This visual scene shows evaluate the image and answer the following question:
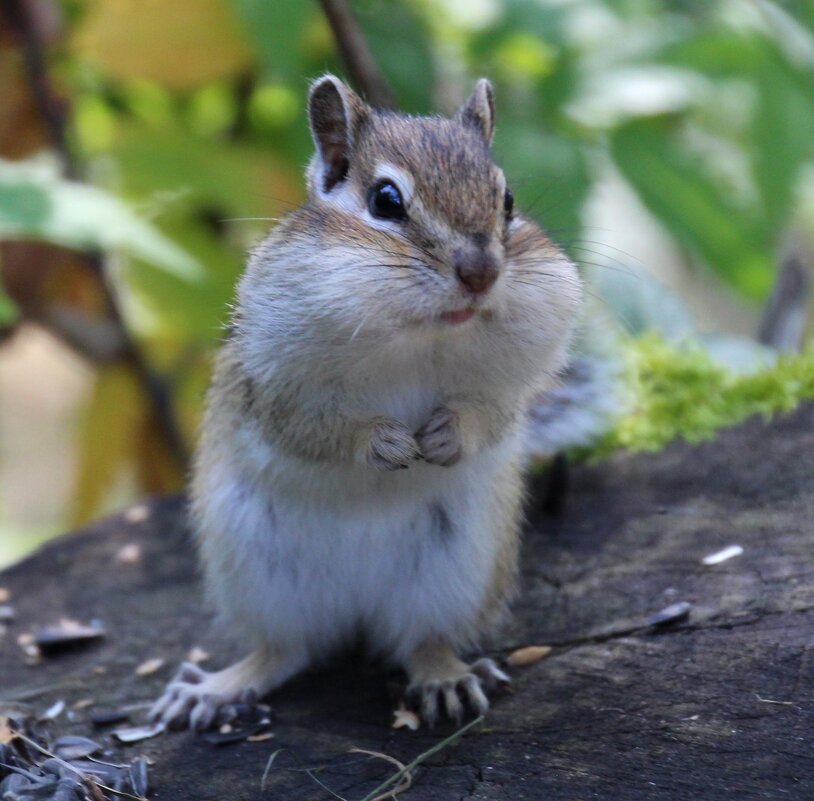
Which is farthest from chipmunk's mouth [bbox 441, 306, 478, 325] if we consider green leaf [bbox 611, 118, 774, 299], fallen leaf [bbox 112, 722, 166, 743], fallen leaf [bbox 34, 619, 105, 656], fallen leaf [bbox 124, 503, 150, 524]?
fallen leaf [bbox 124, 503, 150, 524]

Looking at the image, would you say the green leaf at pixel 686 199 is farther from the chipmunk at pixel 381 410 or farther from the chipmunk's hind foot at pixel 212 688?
the chipmunk's hind foot at pixel 212 688

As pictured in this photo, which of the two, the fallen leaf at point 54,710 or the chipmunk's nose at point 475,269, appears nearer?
the chipmunk's nose at point 475,269

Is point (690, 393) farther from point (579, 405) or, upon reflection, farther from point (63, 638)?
point (63, 638)

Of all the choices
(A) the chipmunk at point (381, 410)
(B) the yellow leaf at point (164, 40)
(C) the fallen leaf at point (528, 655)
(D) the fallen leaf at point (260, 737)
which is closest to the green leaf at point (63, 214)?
(A) the chipmunk at point (381, 410)

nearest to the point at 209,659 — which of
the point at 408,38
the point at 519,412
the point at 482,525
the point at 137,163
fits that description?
the point at 482,525

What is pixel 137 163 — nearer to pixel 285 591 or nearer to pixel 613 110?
pixel 613 110

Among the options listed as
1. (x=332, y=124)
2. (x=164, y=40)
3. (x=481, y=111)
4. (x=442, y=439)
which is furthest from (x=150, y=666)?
(x=164, y=40)

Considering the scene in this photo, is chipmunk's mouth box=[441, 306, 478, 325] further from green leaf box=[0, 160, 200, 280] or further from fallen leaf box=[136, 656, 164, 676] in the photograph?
fallen leaf box=[136, 656, 164, 676]
